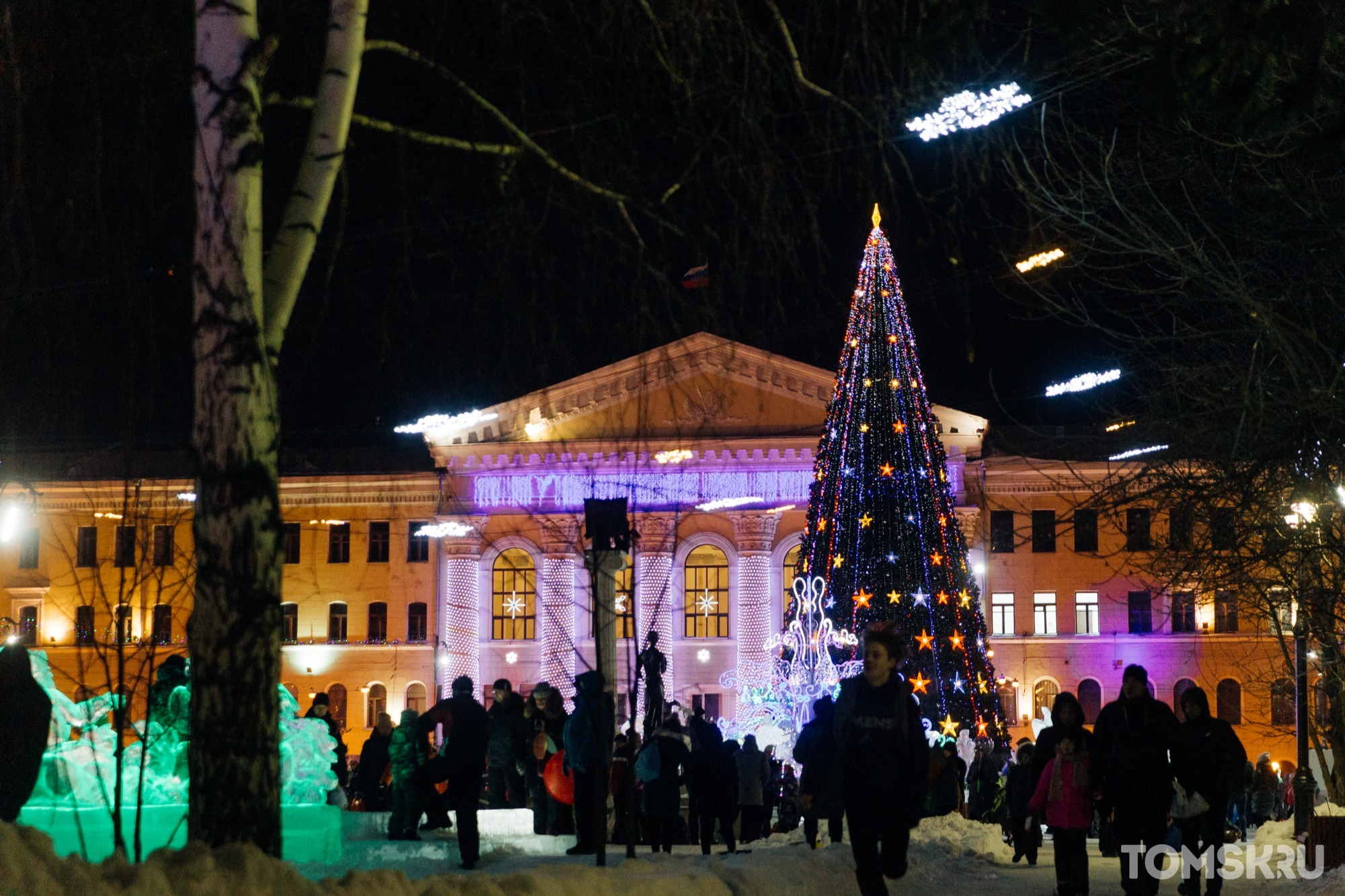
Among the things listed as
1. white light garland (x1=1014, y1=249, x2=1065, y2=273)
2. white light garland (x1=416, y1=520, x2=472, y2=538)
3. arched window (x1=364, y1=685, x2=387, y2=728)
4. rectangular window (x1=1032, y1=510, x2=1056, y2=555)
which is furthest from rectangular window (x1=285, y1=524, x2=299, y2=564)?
white light garland (x1=1014, y1=249, x2=1065, y2=273)

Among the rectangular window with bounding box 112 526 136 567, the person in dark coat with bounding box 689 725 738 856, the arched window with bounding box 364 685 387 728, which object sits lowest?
the arched window with bounding box 364 685 387 728

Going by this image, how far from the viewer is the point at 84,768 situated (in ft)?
42.0

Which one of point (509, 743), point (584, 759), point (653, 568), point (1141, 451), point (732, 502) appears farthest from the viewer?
point (732, 502)

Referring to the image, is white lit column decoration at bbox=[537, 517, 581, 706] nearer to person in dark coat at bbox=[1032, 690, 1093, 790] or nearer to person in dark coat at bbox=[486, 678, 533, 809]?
person in dark coat at bbox=[486, 678, 533, 809]

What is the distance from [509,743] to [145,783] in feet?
16.2

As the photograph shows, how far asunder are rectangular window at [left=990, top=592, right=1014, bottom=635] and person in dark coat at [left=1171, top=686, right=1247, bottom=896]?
45.2m

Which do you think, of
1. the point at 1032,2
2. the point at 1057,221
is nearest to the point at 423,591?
the point at 1057,221

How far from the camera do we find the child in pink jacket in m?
10.8

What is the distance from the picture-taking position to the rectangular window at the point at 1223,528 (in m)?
14.7

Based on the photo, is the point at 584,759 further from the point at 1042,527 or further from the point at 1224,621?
the point at 1224,621

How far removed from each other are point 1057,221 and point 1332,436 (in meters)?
2.57

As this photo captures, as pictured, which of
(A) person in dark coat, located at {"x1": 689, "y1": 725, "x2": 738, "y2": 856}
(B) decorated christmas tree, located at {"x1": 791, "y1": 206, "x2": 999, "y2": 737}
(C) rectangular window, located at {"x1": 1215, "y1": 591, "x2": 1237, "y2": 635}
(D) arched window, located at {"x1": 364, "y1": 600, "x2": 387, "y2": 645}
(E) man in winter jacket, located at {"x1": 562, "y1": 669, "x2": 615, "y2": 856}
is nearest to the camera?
(E) man in winter jacket, located at {"x1": 562, "y1": 669, "x2": 615, "y2": 856}

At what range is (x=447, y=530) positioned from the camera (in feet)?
177

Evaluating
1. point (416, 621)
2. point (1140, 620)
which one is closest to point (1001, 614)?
point (1140, 620)
